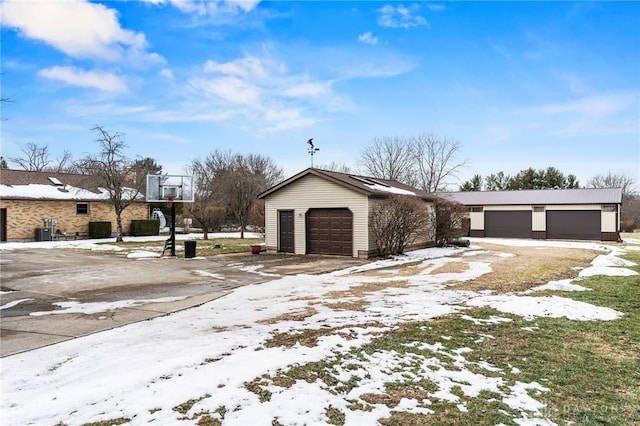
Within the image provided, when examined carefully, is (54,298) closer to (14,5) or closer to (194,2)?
(14,5)

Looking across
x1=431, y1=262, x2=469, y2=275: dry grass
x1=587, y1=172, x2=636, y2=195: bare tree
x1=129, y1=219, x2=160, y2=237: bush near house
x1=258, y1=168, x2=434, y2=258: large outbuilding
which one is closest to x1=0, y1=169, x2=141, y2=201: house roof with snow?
x1=129, y1=219, x2=160, y2=237: bush near house

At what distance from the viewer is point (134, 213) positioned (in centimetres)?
3128

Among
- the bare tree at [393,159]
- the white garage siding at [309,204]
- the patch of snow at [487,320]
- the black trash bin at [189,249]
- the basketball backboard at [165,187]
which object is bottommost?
the patch of snow at [487,320]

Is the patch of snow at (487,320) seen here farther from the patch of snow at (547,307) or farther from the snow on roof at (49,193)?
the snow on roof at (49,193)

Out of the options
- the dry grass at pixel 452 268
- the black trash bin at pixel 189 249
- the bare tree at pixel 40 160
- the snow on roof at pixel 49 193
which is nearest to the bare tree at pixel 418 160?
the snow on roof at pixel 49 193

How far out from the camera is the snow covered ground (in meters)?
3.38

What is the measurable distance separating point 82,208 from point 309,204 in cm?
1941

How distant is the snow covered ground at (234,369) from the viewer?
338cm

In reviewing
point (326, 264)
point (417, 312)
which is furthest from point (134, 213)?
point (417, 312)

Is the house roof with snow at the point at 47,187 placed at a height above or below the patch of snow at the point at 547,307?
above

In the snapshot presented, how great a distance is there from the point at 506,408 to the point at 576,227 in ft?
95.8

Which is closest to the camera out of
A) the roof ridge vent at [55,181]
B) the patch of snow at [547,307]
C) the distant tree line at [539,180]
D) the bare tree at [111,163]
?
the patch of snow at [547,307]

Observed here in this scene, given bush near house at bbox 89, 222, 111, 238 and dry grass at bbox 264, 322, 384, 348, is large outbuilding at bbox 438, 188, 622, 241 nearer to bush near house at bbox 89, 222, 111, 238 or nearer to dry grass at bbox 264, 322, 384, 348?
dry grass at bbox 264, 322, 384, 348

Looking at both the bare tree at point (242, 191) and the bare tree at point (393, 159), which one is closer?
the bare tree at point (242, 191)
